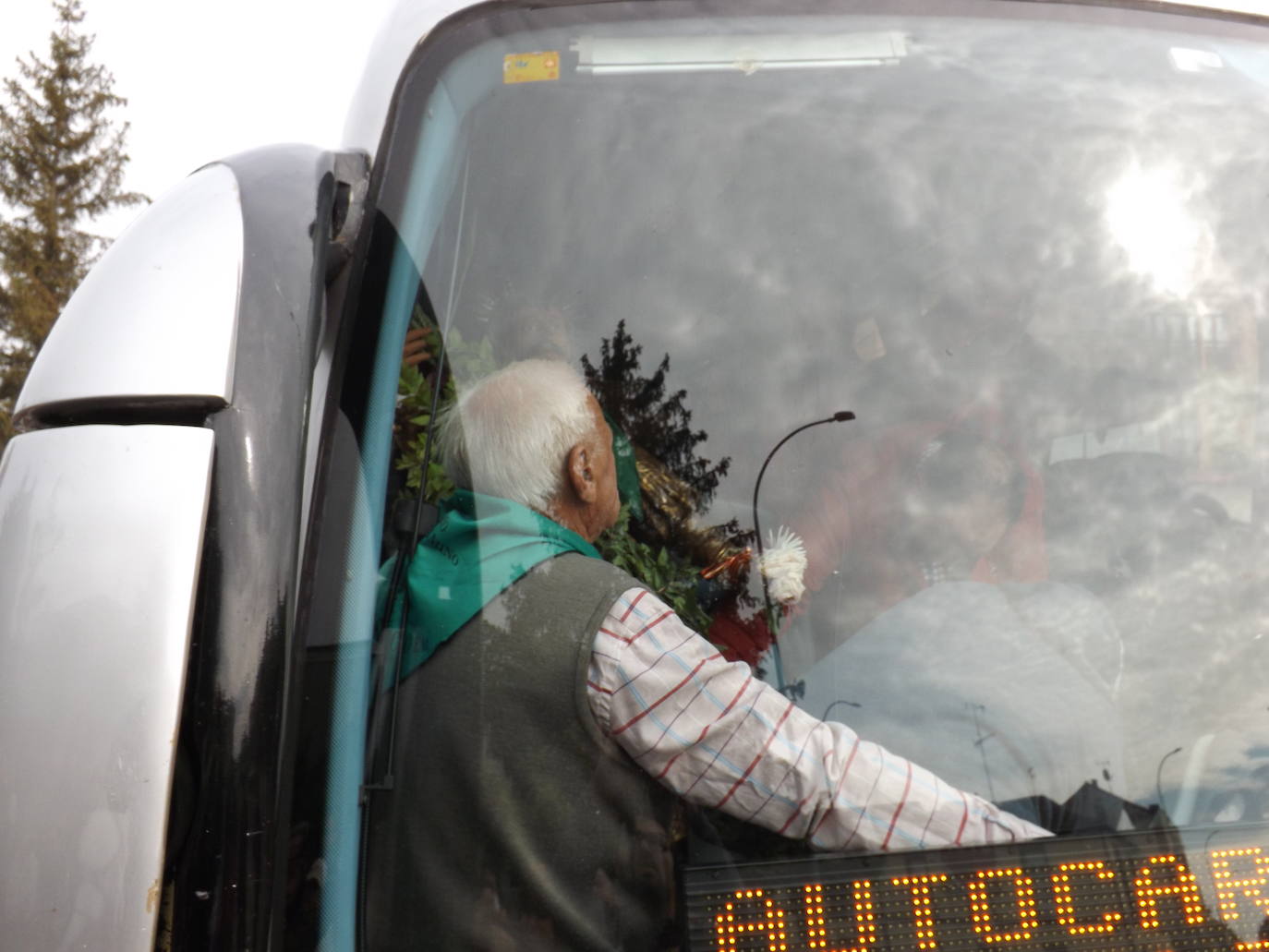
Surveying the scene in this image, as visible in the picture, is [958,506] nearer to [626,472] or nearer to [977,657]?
[977,657]

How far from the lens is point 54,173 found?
25.1m

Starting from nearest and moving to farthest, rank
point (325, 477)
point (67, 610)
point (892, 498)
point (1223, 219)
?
point (67, 610) → point (325, 477) → point (892, 498) → point (1223, 219)

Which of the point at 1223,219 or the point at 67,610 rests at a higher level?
the point at 1223,219

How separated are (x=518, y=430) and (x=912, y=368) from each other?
0.52 m

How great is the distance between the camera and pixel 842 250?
166cm

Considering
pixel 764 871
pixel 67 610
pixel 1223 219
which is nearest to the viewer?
pixel 67 610

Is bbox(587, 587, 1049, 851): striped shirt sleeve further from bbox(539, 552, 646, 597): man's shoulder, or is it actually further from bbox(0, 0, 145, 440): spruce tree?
bbox(0, 0, 145, 440): spruce tree

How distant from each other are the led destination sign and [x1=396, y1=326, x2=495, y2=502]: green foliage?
1.97ft

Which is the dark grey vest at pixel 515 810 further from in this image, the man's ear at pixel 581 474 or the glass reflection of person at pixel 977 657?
the glass reflection of person at pixel 977 657

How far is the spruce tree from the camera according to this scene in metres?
24.0

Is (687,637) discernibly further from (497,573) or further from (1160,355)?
(1160,355)

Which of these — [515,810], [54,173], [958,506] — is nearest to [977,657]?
[958,506]

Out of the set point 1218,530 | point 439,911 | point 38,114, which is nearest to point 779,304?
point 1218,530

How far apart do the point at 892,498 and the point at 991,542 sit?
136mm
